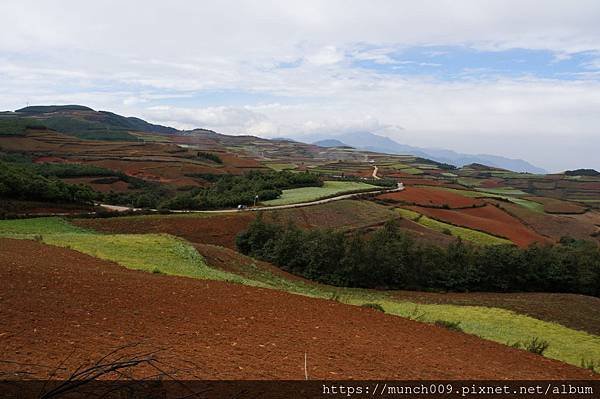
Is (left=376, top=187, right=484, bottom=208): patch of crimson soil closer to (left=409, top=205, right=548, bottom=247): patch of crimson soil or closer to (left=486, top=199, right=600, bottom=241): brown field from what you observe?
(left=409, top=205, right=548, bottom=247): patch of crimson soil

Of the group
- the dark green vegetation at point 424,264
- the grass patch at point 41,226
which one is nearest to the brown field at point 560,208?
the dark green vegetation at point 424,264

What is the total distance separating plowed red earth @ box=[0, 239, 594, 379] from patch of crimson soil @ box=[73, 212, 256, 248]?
1094 inches

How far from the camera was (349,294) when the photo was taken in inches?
1270

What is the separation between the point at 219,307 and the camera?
1584cm

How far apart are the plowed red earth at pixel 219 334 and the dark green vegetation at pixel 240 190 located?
1789 inches

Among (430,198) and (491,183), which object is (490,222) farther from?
(491,183)

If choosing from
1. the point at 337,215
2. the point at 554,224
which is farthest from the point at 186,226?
the point at 554,224

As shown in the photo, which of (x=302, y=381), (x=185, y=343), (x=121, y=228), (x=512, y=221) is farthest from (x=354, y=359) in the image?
(x=512, y=221)

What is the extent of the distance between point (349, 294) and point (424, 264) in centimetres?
948

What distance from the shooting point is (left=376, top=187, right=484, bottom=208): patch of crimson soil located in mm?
75812

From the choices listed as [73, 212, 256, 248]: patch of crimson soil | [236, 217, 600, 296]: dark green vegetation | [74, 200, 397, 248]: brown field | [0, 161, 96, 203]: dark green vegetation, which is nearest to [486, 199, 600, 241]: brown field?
[74, 200, 397, 248]: brown field

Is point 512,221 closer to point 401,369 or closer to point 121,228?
point 121,228

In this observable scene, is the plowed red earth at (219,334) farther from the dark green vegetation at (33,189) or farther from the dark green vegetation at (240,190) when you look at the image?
the dark green vegetation at (240,190)

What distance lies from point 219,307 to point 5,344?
22.7ft
